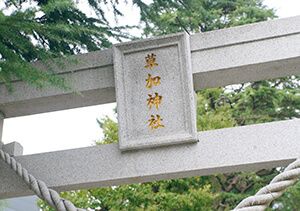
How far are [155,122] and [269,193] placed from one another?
1.21m

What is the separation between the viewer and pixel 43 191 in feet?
7.46

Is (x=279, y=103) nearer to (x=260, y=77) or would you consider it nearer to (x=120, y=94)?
(x=260, y=77)

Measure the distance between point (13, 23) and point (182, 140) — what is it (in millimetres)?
1223

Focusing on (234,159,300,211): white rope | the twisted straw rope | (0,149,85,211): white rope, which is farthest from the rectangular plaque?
(234,159,300,211): white rope

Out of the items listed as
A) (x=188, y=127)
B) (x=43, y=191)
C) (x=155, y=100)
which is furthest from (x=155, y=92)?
(x=43, y=191)

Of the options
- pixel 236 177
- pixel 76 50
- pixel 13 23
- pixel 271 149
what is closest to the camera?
pixel 13 23

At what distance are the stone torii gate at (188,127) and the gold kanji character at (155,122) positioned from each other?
12 centimetres

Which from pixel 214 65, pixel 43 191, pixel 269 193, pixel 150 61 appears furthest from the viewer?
pixel 150 61

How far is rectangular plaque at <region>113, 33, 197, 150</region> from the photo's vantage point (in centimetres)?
271

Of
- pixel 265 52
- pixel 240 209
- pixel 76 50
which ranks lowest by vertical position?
pixel 240 209

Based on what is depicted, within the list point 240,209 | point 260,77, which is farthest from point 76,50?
point 240,209

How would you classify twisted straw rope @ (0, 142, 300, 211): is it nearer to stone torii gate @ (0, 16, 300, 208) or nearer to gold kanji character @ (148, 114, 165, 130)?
stone torii gate @ (0, 16, 300, 208)

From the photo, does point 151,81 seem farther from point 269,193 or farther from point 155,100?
point 269,193

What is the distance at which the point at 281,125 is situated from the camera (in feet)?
8.55
